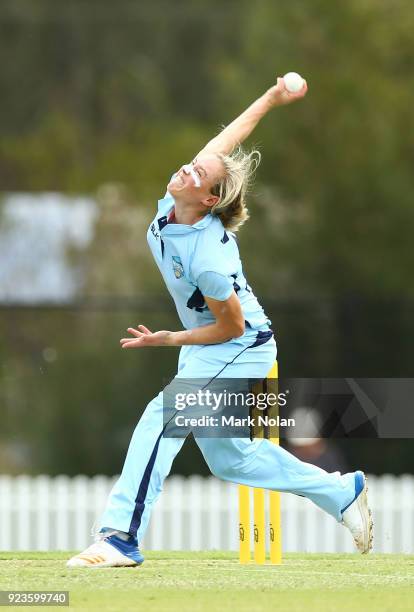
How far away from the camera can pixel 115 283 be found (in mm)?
21422

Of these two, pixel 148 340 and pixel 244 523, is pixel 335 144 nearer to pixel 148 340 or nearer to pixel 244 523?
pixel 244 523

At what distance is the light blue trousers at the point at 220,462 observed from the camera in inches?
245

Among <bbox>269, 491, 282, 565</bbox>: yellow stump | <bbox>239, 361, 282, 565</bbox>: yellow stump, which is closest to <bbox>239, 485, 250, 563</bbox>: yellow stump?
<bbox>239, 361, 282, 565</bbox>: yellow stump

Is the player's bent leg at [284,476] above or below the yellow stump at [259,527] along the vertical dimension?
above

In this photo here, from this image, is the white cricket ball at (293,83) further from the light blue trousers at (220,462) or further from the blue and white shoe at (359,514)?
the blue and white shoe at (359,514)

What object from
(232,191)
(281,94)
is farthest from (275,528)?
(281,94)

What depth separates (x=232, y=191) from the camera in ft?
20.7

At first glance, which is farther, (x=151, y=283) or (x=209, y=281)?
(x=151, y=283)

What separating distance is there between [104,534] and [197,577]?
0.45 meters

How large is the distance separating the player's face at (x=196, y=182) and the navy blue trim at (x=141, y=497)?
1032mm

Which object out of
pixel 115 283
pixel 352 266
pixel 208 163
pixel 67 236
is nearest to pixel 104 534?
pixel 208 163

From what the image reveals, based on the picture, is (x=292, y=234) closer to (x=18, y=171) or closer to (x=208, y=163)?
(x=208, y=163)

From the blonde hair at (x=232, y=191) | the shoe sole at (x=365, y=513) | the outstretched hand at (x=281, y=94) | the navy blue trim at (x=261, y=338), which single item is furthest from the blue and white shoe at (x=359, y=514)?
the outstretched hand at (x=281, y=94)

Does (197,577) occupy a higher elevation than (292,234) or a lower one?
lower
